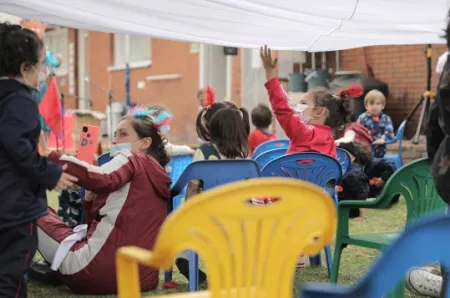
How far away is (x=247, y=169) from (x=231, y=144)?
40 centimetres

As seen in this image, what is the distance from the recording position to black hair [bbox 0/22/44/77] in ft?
8.73

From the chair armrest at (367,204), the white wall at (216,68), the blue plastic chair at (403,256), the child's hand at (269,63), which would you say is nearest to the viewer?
the blue plastic chair at (403,256)

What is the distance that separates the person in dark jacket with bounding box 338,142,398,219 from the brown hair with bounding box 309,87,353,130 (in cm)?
127

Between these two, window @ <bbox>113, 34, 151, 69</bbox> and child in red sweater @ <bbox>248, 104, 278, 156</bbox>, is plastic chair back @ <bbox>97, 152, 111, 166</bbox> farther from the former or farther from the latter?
window @ <bbox>113, 34, 151, 69</bbox>

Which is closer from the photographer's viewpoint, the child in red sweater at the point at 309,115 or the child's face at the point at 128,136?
the child's face at the point at 128,136

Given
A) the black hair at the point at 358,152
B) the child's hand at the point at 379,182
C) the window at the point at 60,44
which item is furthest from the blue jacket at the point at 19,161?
the window at the point at 60,44

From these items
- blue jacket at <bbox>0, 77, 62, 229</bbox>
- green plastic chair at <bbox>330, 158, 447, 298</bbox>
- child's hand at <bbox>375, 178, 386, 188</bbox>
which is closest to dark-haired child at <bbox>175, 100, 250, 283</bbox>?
green plastic chair at <bbox>330, 158, 447, 298</bbox>

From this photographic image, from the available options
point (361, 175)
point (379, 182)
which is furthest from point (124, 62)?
point (361, 175)

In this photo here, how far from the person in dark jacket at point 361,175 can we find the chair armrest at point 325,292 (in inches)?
178

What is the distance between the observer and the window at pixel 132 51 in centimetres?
1766

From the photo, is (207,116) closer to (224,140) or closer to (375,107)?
(224,140)

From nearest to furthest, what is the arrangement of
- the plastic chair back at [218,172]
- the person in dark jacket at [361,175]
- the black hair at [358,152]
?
the plastic chair back at [218,172] < the person in dark jacket at [361,175] < the black hair at [358,152]

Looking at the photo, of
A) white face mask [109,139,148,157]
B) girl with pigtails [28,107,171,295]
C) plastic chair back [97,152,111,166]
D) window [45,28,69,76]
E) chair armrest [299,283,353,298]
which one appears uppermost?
window [45,28,69,76]

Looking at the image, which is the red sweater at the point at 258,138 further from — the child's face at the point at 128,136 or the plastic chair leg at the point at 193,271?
the plastic chair leg at the point at 193,271
